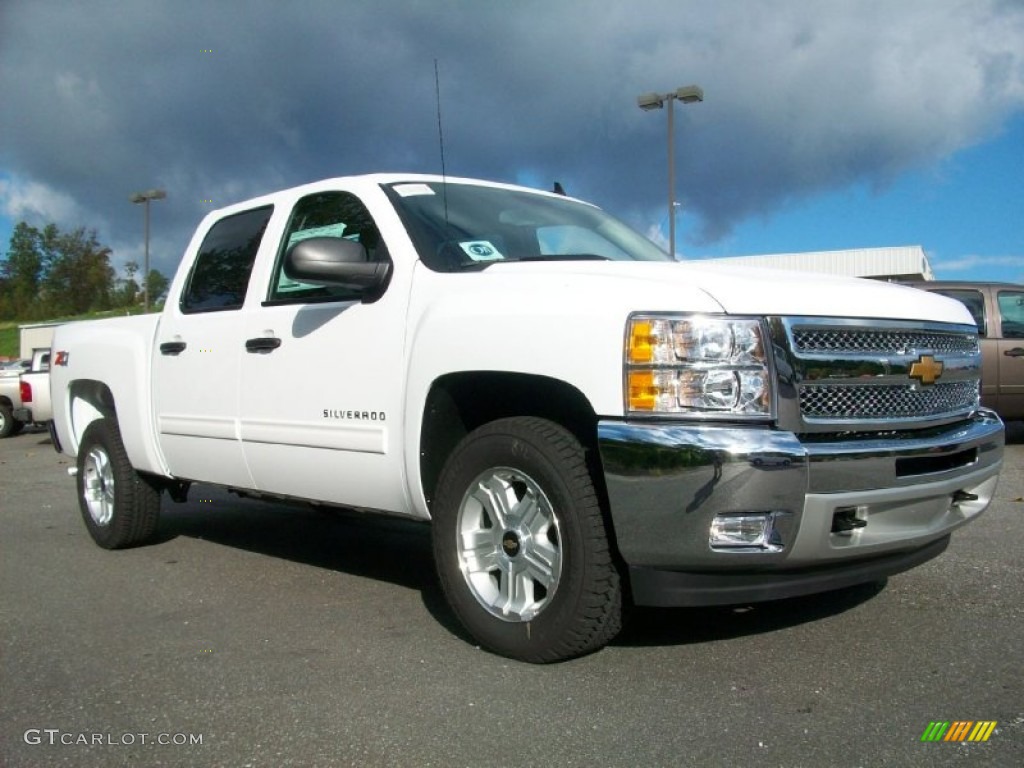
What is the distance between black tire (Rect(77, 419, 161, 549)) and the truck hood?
10.4 feet

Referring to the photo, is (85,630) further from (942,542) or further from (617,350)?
(942,542)

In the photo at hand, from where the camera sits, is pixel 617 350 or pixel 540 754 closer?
pixel 540 754

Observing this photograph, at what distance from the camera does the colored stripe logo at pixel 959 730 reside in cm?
285

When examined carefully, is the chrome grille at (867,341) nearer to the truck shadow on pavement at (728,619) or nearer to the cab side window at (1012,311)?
the truck shadow on pavement at (728,619)

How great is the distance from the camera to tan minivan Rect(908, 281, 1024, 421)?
1002 cm

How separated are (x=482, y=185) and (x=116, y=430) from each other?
2828 millimetres

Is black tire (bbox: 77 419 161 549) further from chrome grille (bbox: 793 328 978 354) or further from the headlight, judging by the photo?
chrome grille (bbox: 793 328 978 354)

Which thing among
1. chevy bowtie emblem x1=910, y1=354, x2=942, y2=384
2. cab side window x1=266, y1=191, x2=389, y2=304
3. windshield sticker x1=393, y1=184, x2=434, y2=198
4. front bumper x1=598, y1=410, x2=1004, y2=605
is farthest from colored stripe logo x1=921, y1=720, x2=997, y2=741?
windshield sticker x1=393, y1=184, x2=434, y2=198

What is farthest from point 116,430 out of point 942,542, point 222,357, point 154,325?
point 942,542

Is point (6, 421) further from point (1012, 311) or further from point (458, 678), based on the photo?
point (458, 678)

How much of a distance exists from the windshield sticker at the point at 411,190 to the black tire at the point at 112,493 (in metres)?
2.62

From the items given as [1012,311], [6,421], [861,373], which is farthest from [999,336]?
[6,421]

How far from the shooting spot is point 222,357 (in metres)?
4.95

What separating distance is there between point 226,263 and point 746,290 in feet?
10.3
